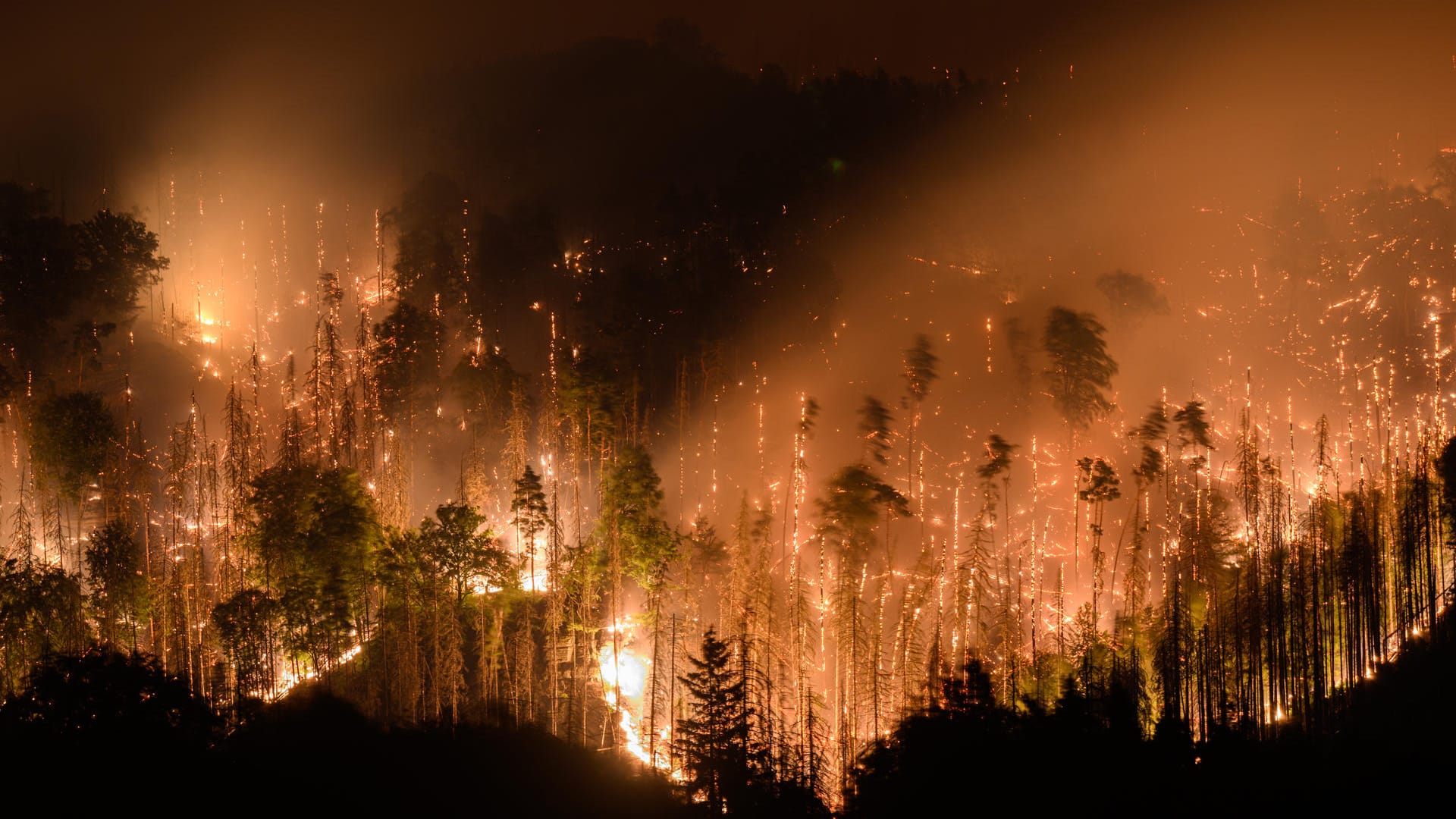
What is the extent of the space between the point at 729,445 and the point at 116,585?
28.1m

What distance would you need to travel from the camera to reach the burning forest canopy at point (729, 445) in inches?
1085

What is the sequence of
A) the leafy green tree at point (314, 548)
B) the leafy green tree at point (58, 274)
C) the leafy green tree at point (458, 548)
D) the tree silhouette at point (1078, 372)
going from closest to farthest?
1. the leafy green tree at point (314, 548)
2. the leafy green tree at point (458, 548)
3. the leafy green tree at point (58, 274)
4. the tree silhouette at point (1078, 372)

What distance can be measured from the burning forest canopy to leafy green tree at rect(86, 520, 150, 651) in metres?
0.21

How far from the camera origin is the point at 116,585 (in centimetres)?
3042

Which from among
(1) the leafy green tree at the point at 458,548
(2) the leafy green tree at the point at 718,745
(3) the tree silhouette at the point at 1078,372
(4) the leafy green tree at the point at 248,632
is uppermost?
(3) the tree silhouette at the point at 1078,372

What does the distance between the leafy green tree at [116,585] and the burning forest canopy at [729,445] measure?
213mm

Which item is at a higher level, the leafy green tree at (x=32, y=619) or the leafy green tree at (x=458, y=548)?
the leafy green tree at (x=458, y=548)

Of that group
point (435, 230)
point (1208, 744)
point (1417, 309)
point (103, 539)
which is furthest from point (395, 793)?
point (1417, 309)

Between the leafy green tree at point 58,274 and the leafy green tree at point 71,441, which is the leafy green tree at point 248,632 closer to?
the leafy green tree at point 71,441

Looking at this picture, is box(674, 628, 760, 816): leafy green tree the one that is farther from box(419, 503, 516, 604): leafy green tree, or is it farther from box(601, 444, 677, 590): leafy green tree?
box(419, 503, 516, 604): leafy green tree

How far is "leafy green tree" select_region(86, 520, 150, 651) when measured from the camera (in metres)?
30.4

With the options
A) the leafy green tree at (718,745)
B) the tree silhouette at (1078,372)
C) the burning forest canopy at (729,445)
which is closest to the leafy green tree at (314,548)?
the burning forest canopy at (729,445)

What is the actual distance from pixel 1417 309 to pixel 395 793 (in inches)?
2563

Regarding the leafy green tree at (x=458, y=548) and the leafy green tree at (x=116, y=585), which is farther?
the leafy green tree at (x=458, y=548)
